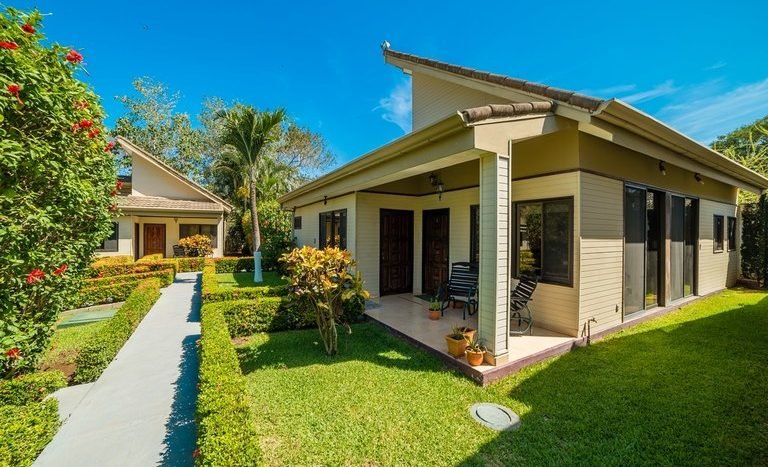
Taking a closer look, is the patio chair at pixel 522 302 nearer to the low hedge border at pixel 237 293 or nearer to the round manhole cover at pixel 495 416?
the round manhole cover at pixel 495 416

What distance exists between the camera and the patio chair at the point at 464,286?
22.1ft

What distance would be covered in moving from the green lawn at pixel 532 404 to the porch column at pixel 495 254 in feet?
1.92

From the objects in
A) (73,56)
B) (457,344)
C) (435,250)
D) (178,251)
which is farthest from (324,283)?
(178,251)

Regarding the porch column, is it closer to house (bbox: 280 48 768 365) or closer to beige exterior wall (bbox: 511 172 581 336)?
house (bbox: 280 48 768 365)

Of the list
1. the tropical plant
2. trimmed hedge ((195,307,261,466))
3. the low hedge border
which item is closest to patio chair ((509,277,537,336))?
the tropical plant

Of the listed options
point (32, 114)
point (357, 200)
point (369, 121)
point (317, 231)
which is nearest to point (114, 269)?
point (317, 231)

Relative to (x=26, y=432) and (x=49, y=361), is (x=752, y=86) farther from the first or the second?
(x=49, y=361)

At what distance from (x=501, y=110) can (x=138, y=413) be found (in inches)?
219

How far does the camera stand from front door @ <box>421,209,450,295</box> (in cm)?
841

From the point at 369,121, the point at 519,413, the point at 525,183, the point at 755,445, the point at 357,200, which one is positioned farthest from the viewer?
the point at 369,121

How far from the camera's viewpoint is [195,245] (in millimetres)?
16391

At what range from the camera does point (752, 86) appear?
32.9ft

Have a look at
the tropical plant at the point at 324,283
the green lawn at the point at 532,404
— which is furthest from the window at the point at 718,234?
the tropical plant at the point at 324,283

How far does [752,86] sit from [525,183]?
10.6 metres
